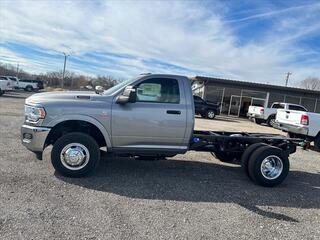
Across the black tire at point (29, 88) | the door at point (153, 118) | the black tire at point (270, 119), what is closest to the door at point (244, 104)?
the black tire at point (270, 119)

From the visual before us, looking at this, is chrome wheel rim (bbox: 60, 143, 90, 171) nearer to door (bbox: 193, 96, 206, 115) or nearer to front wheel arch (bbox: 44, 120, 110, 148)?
front wheel arch (bbox: 44, 120, 110, 148)

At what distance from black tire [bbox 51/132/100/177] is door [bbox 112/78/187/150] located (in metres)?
0.45

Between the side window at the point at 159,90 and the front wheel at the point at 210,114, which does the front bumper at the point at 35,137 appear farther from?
the front wheel at the point at 210,114

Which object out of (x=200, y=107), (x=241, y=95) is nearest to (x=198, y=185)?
(x=200, y=107)

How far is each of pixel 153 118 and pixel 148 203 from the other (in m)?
1.74

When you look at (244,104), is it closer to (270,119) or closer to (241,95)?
(241,95)

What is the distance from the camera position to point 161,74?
6551 mm

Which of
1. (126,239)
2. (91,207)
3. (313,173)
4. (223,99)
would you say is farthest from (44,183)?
(223,99)

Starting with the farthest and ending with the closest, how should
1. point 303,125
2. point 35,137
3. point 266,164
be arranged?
point 303,125, point 266,164, point 35,137

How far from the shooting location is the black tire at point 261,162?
6605mm

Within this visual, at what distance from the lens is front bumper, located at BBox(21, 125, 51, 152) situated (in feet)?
19.4

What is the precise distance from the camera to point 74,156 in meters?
6.02

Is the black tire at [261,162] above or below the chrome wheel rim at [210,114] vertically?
below

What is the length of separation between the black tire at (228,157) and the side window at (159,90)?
201 cm
